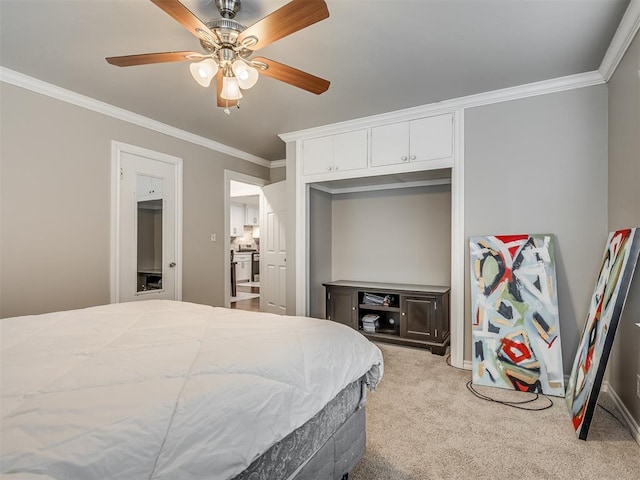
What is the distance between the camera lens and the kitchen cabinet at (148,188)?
3.62 m

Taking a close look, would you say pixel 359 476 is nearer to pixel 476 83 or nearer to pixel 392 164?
pixel 392 164

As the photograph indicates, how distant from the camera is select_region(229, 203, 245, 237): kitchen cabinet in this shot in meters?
9.59

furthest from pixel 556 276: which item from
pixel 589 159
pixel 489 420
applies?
pixel 489 420

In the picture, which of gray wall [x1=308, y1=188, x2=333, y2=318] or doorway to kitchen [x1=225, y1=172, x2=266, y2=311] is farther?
doorway to kitchen [x1=225, y1=172, x2=266, y2=311]

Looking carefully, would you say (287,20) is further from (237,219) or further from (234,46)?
(237,219)

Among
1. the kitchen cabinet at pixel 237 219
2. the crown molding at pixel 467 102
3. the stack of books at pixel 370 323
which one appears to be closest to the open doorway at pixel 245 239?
the kitchen cabinet at pixel 237 219

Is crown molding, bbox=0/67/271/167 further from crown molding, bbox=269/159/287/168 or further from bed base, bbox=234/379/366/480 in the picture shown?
bed base, bbox=234/379/366/480

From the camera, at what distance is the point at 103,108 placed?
329cm

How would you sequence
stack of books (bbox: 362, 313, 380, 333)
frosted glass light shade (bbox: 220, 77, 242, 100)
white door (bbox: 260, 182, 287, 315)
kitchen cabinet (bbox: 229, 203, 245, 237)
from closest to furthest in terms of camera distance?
frosted glass light shade (bbox: 220, 77, 242, 100)
stack of books (bbox: 362, 313, 380, 333)
white door (bbox: 260, 182, 287, 315)
kitchen cabinet (bbox: 229, 203, 245, 237)

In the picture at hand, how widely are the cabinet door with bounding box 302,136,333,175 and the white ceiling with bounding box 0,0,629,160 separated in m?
0.55

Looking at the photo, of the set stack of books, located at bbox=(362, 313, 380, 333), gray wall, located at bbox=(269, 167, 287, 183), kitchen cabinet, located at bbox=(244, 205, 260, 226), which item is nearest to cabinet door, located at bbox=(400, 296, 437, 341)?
stack of books, located at bbox=(362, 313, 380, 333)

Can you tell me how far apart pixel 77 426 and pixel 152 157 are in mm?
3425

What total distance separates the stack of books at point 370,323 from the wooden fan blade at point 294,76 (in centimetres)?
276

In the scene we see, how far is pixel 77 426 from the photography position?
80cm
